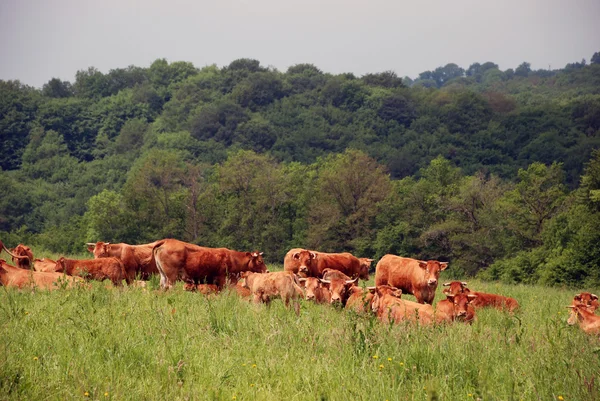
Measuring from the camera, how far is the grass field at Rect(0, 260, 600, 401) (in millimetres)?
6895

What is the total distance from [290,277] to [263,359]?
5145 mm

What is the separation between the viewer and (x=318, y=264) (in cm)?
1994

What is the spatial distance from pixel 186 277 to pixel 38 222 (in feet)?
228

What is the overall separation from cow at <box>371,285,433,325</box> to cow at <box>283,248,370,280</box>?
638cm

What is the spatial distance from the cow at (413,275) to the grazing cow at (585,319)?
311 centimetres

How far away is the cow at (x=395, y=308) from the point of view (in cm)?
1106

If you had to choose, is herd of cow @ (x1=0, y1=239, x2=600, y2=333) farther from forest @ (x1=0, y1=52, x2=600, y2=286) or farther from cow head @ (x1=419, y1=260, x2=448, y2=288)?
forest @ (x1=0, y1=52, x2=600, y2=286)

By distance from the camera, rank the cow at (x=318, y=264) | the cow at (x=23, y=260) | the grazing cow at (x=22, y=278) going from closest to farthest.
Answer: the grazing cow at (x=22, y=278)
the cow at (x=23, y=260)
the cow at (x=318, y=264)

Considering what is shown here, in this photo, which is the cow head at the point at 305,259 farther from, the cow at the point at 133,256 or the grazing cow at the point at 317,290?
the grazing cow at the point at 317,290

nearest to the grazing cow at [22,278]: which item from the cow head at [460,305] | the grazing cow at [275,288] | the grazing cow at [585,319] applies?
the grazing cow at [275,288]

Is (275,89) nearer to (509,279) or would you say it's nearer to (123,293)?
(509,279)

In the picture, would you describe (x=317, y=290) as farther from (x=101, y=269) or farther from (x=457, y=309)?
(x=101, y=269)

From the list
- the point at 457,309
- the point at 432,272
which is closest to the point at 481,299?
the point at 432,272

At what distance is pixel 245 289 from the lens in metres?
15.3
